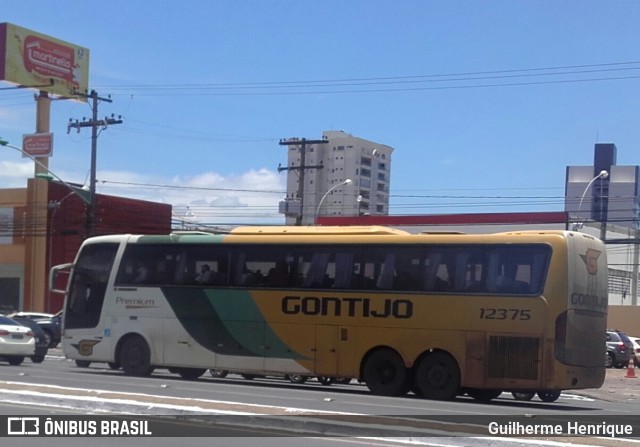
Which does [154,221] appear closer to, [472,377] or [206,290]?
[206,290]

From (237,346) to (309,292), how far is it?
2256 millimetres

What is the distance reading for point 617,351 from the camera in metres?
38.8

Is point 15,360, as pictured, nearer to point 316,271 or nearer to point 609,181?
point 316,271

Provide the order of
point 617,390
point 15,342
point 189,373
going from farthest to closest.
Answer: point 15,342, point 617,390, point 189,373

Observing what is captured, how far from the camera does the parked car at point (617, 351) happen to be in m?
38.6

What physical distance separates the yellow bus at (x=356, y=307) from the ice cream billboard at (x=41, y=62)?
114 feet

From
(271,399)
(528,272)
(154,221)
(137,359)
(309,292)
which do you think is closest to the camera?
(271,399)

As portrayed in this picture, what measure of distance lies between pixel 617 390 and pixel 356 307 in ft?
32.0

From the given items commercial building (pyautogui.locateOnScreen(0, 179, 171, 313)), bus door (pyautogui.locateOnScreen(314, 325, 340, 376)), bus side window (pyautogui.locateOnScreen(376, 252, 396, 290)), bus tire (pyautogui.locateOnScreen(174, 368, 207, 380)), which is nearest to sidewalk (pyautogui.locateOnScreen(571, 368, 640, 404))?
bus side window (pyautogui.locateOnScreen(376, 252, 396, 290))

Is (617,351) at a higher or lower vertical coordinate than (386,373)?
lower

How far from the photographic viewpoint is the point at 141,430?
12.2 metres

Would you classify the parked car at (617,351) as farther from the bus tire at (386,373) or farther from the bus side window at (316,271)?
the bus side window at (316,271)

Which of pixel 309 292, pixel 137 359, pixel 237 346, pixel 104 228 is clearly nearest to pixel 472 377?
pixel 309 292

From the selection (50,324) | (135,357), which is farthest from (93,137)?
(135,357)
